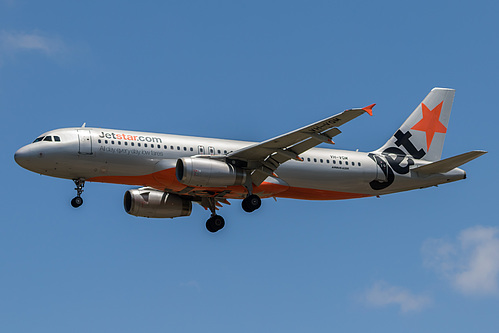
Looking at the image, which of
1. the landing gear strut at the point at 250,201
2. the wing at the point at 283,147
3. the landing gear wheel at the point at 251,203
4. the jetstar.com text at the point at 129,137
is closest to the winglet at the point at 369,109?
the wing at the point at 283,147

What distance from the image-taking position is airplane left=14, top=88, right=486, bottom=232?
129ft

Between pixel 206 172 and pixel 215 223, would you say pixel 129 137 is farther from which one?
pixel 215 223

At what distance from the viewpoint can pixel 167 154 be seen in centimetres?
4066

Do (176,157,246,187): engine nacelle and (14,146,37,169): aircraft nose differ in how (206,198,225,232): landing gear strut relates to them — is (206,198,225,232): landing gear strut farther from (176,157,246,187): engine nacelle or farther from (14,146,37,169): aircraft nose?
(14,146,37,169): aircraft nose

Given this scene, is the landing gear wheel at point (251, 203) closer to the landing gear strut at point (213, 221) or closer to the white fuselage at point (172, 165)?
the white fuselage at point (172, 165)

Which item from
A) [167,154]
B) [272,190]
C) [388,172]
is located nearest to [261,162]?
[272,190]

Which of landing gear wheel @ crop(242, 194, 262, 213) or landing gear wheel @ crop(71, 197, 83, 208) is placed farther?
landing gear wheel @ crop(242, 194, 262, 213)

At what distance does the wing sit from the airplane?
46 mm

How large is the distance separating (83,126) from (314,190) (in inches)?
472

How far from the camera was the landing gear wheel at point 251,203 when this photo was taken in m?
41.6

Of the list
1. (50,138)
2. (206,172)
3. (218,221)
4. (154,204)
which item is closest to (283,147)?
(206,172)

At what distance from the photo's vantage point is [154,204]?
4525 centimetres

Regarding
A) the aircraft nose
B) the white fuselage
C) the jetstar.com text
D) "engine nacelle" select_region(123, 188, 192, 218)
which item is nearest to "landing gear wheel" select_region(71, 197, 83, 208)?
the white fuselage

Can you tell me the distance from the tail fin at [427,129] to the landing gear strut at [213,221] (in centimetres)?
970
